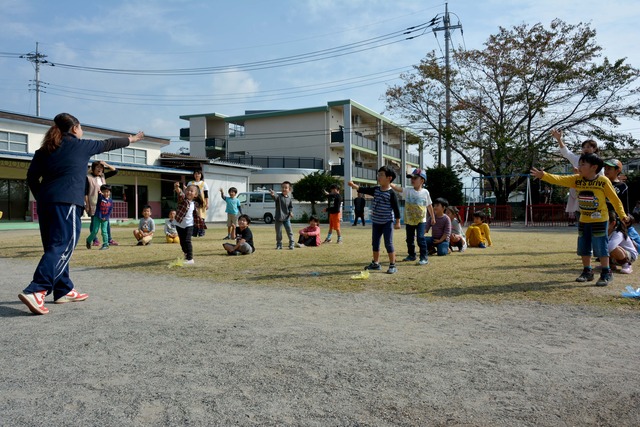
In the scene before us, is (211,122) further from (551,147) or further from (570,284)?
(570,284)

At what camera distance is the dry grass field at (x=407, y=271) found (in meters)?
5.70

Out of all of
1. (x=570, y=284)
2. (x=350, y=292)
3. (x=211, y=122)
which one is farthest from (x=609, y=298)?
(x=211, y=122)

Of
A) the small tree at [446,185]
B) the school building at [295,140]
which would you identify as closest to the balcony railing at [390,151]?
the school building at [295,140]

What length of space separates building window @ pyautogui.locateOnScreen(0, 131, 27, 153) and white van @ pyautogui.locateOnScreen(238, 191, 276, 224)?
12569 millimetres

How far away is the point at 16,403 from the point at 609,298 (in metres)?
5.52

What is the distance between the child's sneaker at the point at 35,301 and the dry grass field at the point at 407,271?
90.1 inches

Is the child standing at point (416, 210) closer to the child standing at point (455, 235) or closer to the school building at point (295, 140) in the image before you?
the child standing at point (455, 235)

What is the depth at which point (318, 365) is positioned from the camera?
3.14 m

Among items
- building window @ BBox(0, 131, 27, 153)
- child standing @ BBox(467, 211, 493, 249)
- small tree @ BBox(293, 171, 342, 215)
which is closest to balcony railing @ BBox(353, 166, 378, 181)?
small tree @ BBox(293, 171, 342, 215)

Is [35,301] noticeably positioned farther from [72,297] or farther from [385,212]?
[385,212]

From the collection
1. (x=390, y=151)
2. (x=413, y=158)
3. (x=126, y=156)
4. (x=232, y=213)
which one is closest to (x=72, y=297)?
(x=232, y=213)

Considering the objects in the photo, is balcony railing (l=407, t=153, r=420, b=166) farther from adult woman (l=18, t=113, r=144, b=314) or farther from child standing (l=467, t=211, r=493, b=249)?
adult woman (l=18, t=113, r=144, b=314)

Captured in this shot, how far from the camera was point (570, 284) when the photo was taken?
20.4 ft

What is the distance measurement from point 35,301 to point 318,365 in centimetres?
300
